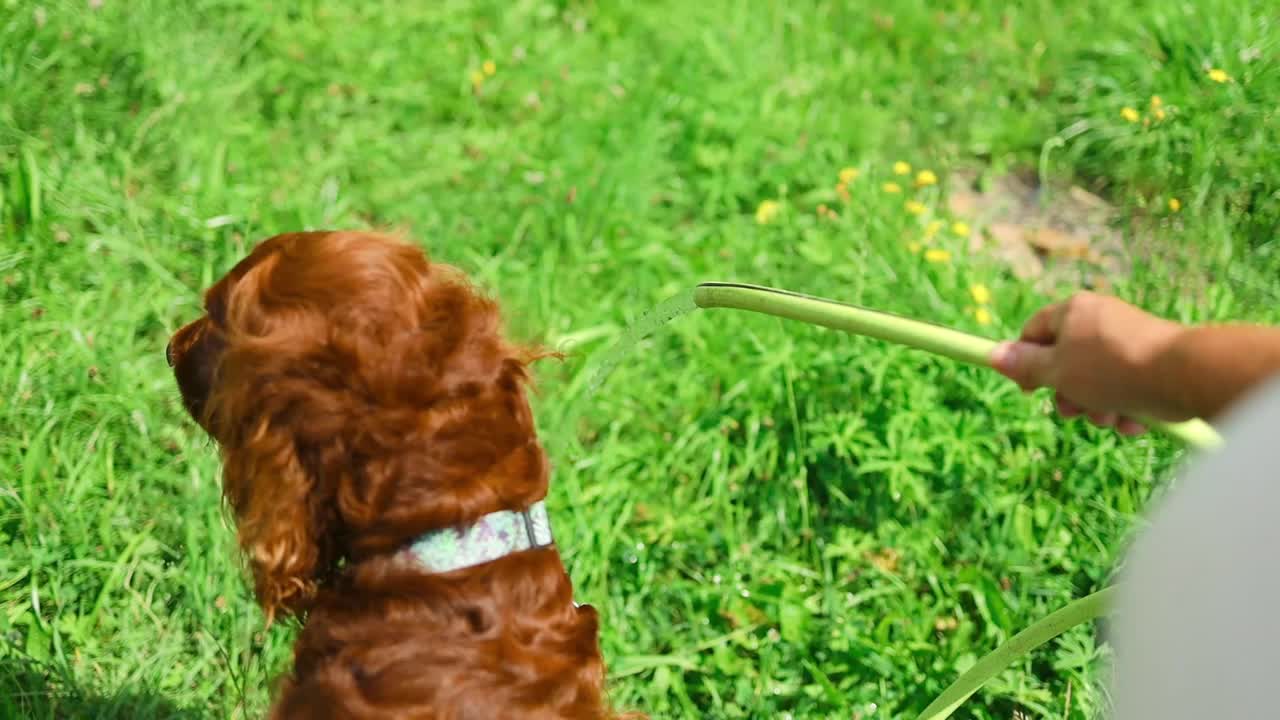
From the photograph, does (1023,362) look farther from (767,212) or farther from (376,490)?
(767,212)

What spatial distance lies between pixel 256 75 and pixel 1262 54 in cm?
328

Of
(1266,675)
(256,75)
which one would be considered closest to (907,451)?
(1266,675)

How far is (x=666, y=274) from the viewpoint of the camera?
3.62m

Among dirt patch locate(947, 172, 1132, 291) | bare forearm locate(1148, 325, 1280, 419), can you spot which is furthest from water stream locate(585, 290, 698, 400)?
dirt patch locate(947, 172, 1132, 291)

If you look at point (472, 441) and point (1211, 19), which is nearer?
point (472, 441)

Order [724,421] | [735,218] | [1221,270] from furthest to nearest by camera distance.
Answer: [735,218]
[1221,270]
[724,421]

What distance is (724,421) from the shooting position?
3.14 meters

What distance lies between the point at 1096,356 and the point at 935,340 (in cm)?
21

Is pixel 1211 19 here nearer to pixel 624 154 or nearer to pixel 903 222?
pixel 903 222

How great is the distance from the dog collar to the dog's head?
2 centimetres

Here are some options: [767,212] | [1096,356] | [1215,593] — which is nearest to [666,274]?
[767,212]

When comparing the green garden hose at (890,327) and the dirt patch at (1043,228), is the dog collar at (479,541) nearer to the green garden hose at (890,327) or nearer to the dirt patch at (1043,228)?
the green garden hose at (890,327)

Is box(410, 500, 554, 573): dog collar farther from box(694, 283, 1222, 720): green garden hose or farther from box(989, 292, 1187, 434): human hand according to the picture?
box(989, 292, 1187, 434): human hand

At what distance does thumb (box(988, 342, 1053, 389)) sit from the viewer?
1449 millimetres
